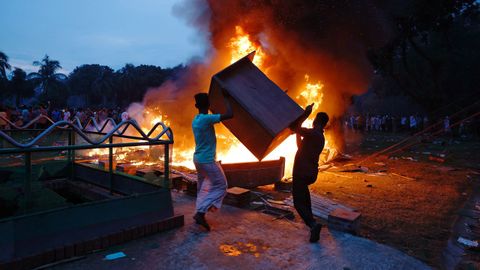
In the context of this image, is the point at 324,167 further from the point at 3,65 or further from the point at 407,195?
the point at 3,65

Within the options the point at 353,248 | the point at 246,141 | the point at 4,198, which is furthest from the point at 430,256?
the point at 4,198

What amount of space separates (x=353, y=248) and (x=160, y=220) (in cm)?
243

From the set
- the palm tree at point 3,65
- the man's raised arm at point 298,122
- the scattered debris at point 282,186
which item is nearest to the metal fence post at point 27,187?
the man's raised arm at point 298,122

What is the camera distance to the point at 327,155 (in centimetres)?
1185

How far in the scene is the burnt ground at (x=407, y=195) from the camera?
4723mm

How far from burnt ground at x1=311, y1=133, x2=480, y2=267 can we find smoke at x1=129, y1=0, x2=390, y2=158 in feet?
A: 10.3

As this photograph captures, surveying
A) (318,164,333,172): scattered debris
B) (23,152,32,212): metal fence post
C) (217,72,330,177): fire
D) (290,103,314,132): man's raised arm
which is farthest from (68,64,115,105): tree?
(23,152,32,212): metal fence post

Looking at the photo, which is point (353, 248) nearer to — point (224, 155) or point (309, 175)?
Answer: point (309, 175)

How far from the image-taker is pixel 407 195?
23.9 feet

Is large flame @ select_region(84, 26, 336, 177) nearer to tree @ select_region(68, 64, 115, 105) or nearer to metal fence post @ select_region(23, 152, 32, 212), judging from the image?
metal fence post @ select_region(23, 152, 32, 212)

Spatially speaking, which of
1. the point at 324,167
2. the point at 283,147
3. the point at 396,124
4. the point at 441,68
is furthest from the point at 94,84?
the point at 324,167

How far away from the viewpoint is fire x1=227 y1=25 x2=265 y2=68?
1080 centimetres

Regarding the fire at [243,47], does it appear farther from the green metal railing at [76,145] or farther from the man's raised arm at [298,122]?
the man's raised arm at [298,122]

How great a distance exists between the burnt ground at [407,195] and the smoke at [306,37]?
10.3 ft
